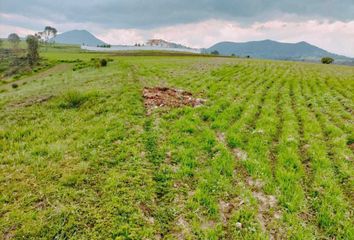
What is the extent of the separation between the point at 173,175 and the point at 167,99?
8.88 meters

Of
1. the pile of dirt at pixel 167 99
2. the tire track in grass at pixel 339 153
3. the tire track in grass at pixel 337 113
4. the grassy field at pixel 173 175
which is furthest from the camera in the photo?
the pile of dirt at pixel 167 99

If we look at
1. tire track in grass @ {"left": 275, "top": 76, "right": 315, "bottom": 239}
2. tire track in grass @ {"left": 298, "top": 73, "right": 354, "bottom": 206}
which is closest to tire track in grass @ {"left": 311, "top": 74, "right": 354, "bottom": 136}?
tire track in grass @ {"left": 298, "top": 73, "right": 354, "bottom": 206}

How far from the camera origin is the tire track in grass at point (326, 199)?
562cm

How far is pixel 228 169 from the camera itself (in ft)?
26.0

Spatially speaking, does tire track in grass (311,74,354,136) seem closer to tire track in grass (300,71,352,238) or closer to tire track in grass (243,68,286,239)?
tire track in grass (243,68,286,239)

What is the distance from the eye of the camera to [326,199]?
651 centimetres

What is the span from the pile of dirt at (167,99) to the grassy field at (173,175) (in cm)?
137

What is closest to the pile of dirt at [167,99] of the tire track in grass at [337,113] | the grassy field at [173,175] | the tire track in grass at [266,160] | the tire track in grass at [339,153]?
the grassy field at [173,175]

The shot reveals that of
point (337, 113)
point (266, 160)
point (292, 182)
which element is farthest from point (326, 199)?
point (337, 113)

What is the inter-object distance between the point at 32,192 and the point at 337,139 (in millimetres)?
11685

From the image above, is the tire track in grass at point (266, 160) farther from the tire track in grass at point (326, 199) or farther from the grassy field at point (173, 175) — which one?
the tire track in grass at point (326, 199)

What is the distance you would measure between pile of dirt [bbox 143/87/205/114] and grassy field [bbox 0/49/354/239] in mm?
1365

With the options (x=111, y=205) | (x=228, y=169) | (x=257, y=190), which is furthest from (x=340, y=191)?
(x=111, y=205)

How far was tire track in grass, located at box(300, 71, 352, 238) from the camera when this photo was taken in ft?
18.4
